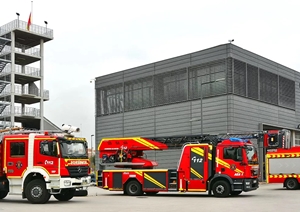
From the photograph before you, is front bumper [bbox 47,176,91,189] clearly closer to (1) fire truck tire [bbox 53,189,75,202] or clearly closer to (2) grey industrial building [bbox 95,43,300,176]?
(1) fire truck tire [bbox 53,189,75,202]

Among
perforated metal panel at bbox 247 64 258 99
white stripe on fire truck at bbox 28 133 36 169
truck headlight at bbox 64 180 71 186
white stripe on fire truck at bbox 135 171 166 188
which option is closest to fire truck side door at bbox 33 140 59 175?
white stripe on fire truck at bbox 28 133 36 169

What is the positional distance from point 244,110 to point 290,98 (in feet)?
32.8

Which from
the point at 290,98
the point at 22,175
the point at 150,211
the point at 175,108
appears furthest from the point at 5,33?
the point at 150,211

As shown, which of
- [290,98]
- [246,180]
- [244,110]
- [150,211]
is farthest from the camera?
[290,98]

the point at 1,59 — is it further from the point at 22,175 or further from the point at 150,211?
the point at 150,211

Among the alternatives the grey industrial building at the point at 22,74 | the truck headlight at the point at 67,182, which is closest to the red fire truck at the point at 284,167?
the truck headlight at the point at 67,182

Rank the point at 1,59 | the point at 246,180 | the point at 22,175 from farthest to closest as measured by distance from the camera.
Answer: the point at 1,59
the point at 246,180
the point at 22,175

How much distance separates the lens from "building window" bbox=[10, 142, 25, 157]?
19.4m

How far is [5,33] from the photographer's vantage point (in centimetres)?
5700

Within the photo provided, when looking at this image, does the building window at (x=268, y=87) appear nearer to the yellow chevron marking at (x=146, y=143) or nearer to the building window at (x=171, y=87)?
the building window at (x=171, y=87)

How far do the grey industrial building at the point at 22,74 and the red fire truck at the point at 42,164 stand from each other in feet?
117

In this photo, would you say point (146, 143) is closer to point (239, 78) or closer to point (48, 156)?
point (48, 156)

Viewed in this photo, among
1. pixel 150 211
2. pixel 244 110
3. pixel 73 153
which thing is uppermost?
pixel 244 110

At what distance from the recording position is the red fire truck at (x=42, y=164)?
61.6 feet
